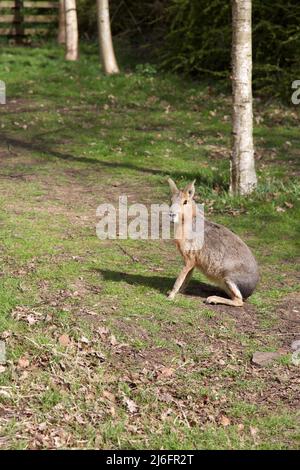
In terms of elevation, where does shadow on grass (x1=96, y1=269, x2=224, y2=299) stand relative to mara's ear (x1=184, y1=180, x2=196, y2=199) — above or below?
below

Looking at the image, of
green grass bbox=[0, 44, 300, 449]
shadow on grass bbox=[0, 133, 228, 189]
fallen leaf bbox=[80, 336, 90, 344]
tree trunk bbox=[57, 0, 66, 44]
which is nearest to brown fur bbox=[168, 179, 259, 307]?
green grass bbox=[0, 44, 300, 449]

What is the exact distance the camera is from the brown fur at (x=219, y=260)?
28.2ft

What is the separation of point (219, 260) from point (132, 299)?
103 centimetres

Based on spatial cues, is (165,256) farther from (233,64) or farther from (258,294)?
(233,64)

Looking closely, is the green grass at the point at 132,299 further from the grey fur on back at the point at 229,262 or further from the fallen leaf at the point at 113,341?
the grey fur on back at the point at 229,262

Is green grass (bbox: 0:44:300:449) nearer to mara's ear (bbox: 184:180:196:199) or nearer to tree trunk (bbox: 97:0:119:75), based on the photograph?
mara's ear (bbox: 184:180:196:199)

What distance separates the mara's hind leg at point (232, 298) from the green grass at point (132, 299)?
0.08 m

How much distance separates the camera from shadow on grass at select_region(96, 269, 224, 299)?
914cm

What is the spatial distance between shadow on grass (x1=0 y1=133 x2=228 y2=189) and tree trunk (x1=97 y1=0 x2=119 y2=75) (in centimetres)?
527

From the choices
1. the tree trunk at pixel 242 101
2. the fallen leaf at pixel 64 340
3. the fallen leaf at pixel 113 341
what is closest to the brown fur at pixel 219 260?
the fallen leaf at pixel 113 341

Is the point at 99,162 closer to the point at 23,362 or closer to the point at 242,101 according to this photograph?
the point at 242,101

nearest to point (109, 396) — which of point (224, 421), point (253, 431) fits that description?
point (224, 421)

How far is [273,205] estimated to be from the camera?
11.9m

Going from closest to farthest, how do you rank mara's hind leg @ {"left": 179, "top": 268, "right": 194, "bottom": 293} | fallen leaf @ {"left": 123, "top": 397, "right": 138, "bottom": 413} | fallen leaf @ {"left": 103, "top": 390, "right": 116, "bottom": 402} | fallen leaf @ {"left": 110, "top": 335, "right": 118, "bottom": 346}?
fallen leaf @ {"left": 123, "top": 397, "right": 138, "bottom": 413}
fallen leaf @ {"left": 103, "top": 390, "right": 116, "bottom": 402}
fallen leaf @ {"left": 110, "top": 335, "right": 118, "bottom": 346}
mara's hind leg @ {"left": 179, "top": 268, "right": 194, "bottom": 293}
